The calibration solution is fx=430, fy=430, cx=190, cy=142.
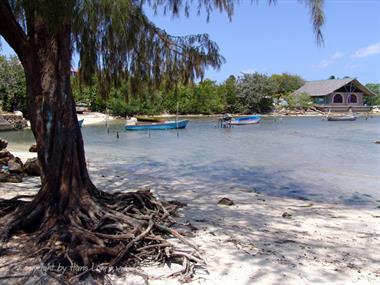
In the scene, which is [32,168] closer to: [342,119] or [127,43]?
[127,43]

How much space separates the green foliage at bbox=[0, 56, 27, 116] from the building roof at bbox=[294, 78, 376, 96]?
46.9 m

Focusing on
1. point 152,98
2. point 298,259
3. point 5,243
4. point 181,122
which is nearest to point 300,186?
point 152,98

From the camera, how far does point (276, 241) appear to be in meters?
4.48

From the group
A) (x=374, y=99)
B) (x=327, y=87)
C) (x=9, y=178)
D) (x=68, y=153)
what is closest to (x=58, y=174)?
(x=68, y=153)

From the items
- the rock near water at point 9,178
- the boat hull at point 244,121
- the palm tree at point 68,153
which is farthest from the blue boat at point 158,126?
the palm tree at point 68,153

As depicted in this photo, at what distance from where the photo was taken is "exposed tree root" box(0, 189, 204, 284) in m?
3.39

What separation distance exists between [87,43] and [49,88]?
100 centimetres

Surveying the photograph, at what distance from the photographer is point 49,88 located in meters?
4.16

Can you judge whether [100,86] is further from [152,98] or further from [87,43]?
[87,43]

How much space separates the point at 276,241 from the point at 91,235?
194cm

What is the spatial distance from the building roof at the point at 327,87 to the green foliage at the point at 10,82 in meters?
46.9

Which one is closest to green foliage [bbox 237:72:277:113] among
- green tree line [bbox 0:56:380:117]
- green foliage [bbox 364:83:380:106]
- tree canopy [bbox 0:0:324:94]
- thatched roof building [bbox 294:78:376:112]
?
green tree line [bbox 0:56:380:117]

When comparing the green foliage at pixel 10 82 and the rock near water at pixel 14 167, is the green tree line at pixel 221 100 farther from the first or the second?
the rock near water at pixel 14 167

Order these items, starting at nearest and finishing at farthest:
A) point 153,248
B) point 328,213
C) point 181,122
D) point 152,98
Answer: point 153,248, point 328,213, point 152,98, point 181,122
